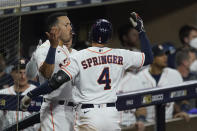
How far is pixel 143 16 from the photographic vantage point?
425 inches

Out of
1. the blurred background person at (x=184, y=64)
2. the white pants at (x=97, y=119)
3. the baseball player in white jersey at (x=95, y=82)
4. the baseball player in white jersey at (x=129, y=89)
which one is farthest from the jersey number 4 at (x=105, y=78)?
the blurred background person at (x=184, y=64)

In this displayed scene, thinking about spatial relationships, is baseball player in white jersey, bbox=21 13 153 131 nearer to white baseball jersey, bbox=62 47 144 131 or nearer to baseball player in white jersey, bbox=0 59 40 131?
white baseball jersey, bbox=62 47 144 131

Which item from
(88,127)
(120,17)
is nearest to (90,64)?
(88,127)

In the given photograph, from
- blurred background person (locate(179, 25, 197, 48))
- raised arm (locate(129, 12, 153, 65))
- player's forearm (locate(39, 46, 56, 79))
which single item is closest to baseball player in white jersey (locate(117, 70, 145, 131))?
raised arm (locate(129, 12, 153, 65))

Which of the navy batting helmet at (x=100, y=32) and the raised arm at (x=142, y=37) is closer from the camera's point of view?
the navy batting helmet at (x=100, y=32)

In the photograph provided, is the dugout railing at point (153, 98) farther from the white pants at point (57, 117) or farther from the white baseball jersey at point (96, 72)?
the white baseball jersey at point (96, 72)

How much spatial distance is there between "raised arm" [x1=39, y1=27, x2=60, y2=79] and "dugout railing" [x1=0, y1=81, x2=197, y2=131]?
0.82 meters

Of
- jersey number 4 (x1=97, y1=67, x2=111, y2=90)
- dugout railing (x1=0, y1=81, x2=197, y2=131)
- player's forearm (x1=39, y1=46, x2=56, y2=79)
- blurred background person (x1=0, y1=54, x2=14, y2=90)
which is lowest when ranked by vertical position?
dugout railing (x1=0, y1=81, x2=197, y2=131)

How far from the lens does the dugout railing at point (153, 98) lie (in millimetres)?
6527

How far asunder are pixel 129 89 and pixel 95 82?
2437 millimetres

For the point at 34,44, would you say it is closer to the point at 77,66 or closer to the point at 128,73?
the point at 128,73

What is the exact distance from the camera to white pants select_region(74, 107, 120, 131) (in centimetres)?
561

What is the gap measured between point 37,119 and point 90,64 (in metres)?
1.15

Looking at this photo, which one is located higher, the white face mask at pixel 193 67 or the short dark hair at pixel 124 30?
the short dark hair at pixel 124 30
